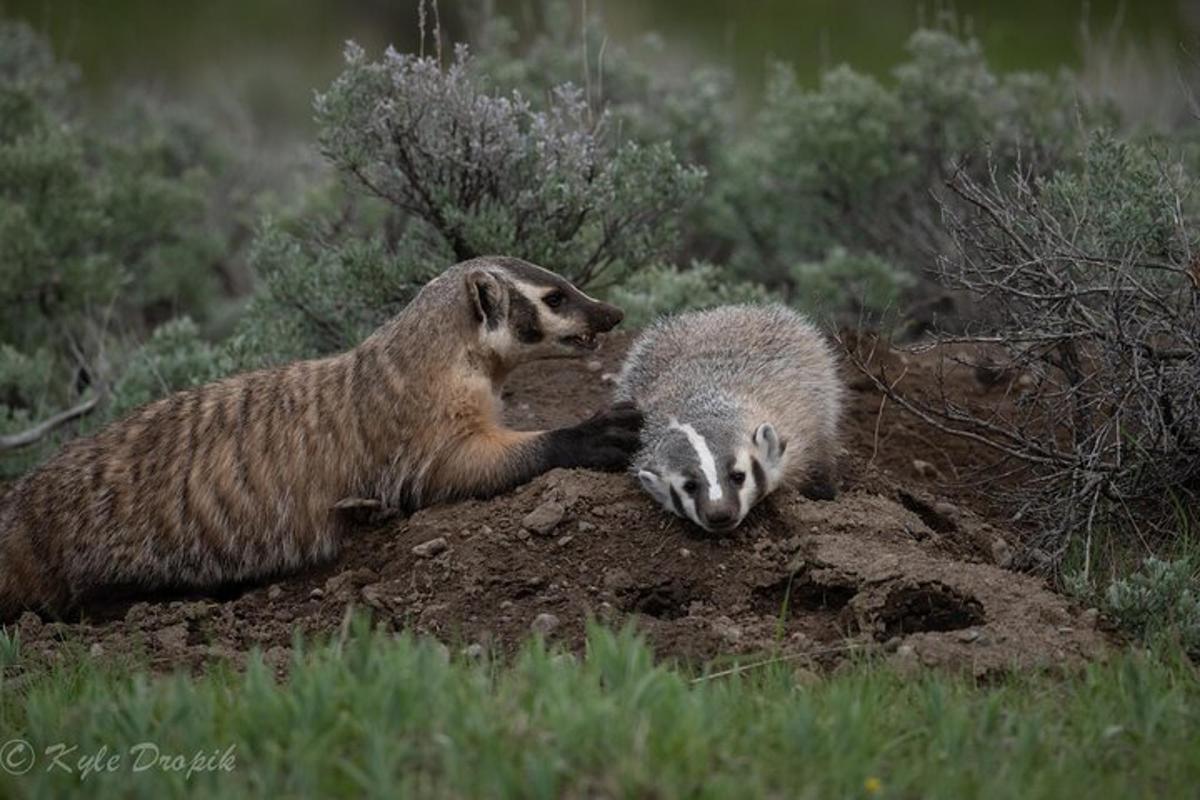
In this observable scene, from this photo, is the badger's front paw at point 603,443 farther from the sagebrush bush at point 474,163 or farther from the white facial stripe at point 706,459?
the sagebrush bush at point 474,163

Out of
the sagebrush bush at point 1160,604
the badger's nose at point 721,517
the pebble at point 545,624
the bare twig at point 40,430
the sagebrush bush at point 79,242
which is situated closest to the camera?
the sagebrush bush at point 1160,604

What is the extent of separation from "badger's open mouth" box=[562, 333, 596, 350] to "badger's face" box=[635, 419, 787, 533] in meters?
0.50

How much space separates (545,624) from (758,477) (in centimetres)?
83

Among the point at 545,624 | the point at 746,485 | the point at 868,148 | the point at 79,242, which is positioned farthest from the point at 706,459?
the point at 79,242

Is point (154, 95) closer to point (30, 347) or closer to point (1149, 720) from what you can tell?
point (30, 347)

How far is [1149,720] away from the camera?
10.2 ft

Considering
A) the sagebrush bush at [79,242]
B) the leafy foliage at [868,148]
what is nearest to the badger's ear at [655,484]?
the sagebrush bush at [79,242]

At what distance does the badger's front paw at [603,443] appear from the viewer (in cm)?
472

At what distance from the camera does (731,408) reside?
15.8 feet

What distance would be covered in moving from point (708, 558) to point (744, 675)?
69 cm

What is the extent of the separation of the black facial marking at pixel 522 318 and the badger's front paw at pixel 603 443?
348 millimetres

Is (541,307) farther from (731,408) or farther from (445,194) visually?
(445,194)

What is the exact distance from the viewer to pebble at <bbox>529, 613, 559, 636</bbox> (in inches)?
158

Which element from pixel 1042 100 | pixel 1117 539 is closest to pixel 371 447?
pixel 1117 539
